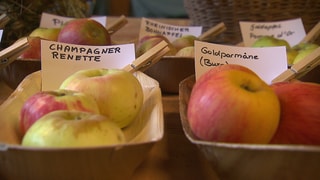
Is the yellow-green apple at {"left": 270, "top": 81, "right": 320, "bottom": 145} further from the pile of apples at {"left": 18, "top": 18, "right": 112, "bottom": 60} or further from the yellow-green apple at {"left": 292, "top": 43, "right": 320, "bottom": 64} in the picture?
the pile of apples at {"left": 18, "top": 18, "right": 112, "bottom": 60}

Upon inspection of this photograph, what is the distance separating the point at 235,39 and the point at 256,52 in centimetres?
40

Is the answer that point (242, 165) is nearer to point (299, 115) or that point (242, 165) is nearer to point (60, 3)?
point (299, 115)

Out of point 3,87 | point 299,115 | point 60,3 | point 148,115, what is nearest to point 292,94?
point 299,115

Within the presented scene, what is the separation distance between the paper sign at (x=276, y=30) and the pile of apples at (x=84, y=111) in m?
0.47

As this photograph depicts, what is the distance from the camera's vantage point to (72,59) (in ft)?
2.18

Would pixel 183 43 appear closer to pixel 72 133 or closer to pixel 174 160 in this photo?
pixel 174 160

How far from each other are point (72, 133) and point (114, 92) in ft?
0.45

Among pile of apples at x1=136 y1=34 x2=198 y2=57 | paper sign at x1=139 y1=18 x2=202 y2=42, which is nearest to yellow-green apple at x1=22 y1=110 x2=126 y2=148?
pile of apples at x1=136 y1=34 x2=198 y2=57

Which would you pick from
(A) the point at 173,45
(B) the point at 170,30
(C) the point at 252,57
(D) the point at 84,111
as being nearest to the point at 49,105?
(D) the point at 84,111

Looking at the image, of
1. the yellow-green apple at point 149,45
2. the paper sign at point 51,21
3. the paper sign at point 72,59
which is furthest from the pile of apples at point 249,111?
the paper sign at point 51,21

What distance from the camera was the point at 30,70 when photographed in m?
0.71

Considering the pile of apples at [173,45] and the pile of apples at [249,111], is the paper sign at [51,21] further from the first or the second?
the pile of apples at [249,111]

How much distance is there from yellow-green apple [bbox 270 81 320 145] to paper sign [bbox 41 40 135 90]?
0.28 meters

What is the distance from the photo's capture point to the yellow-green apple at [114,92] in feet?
1.74
